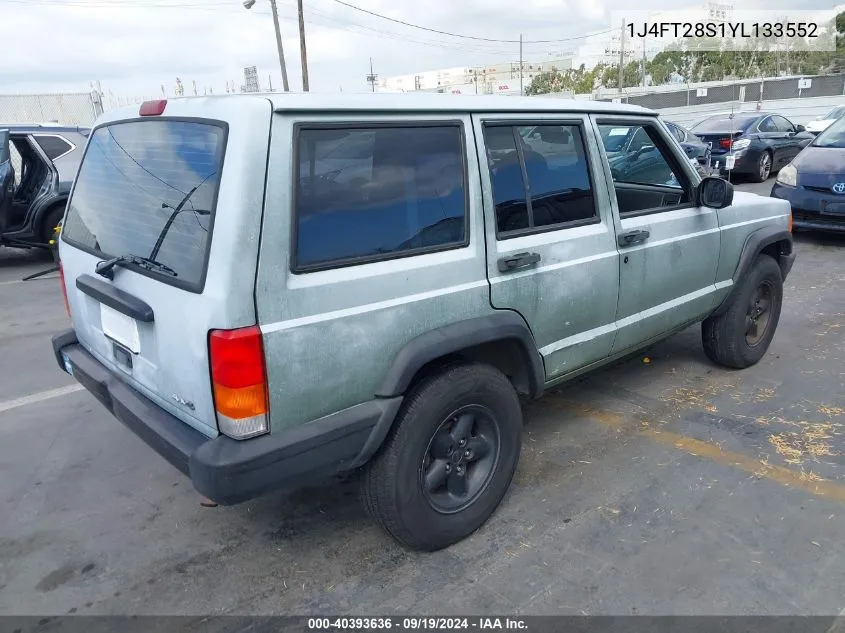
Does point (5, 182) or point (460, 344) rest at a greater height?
point (5, 182)

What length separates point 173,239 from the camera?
2305 millimetres

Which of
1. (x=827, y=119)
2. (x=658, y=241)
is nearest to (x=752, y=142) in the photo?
(x=827, y=119)

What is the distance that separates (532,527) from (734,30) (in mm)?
57154

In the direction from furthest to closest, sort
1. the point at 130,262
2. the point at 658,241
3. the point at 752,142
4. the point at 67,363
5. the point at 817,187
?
the point at 752,142, the point at 817,187, the point at 658,241, the point at 67,363, the point at 130,262

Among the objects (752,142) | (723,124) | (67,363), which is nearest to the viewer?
(67,363)

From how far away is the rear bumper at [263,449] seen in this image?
2061mm

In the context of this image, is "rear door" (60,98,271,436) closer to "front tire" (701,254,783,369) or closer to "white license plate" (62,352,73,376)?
"white license plate" (62,352,73,376)

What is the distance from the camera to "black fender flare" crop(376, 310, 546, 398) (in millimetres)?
2357

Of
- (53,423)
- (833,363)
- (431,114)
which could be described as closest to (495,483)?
(431,114)

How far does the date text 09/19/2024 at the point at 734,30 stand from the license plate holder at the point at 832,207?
36.2m

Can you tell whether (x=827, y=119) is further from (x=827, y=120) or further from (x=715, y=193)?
(x=715, y=193)

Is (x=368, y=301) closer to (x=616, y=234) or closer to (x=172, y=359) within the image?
(x=172, y=359)

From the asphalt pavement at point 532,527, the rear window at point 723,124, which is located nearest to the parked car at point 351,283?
the asphalt pavement at point 532,527

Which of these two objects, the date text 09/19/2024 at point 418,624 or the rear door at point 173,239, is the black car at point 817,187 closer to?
the date text 09/19/2024 at point 418,624
